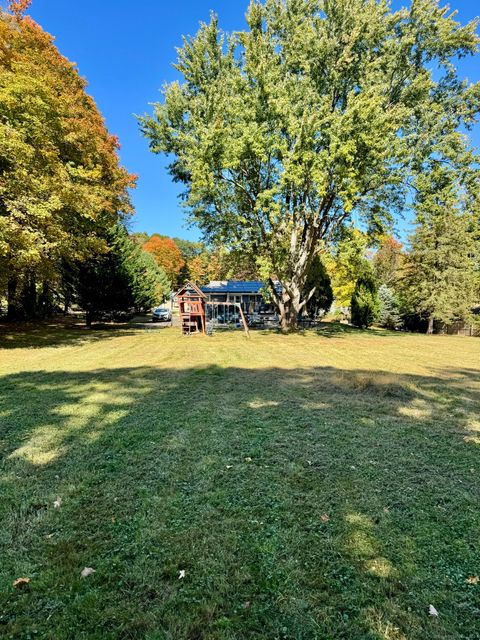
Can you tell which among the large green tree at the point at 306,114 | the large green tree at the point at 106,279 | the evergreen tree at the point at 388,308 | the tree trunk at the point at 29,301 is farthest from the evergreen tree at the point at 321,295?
the tree trunk at the point at 29,301

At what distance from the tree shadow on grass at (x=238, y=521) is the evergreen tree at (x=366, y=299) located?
21381mm

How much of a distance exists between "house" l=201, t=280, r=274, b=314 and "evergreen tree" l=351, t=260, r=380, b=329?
8.37 meters

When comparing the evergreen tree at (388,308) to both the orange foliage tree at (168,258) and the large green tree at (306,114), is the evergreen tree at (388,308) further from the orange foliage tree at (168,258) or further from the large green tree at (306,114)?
the orange foliage tree at (168,258)

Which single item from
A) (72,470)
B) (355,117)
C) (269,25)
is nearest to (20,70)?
(269,25)

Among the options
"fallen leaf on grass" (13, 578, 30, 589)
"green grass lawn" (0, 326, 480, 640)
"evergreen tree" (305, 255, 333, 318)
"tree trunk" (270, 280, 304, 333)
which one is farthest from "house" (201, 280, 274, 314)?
"fallen leaf on grass" (13, 578, 30, 589)

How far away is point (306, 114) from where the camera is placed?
598 inches

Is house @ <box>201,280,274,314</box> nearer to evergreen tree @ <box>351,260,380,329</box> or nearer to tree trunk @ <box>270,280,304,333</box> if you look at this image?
evergreen tree @ <box>351,260,380,329</box>

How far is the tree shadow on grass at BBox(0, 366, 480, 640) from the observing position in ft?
6.31

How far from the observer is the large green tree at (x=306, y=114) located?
1538 centimetres

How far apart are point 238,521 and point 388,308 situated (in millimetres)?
29358

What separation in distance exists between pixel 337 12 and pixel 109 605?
2221 cm

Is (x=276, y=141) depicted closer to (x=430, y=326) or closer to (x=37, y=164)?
(x=37, y=164)

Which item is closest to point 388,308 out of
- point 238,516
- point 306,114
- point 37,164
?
point 306,114

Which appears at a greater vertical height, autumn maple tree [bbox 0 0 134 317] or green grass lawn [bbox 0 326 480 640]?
autumn maple tree [bbox 0 0 134 317]
